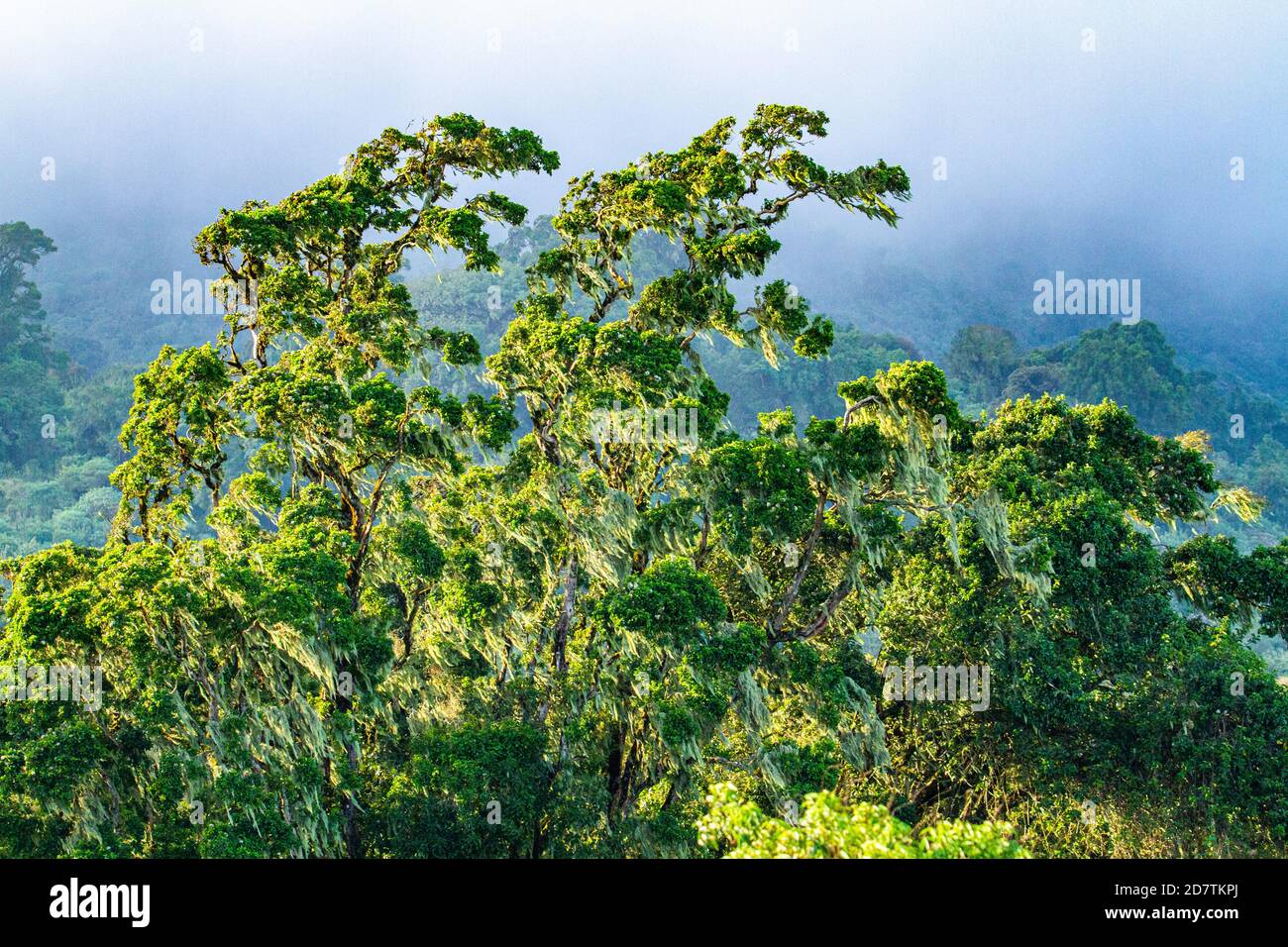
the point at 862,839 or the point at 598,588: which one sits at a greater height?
the point at 598,588

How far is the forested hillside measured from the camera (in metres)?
13.8

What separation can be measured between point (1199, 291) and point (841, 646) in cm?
19593

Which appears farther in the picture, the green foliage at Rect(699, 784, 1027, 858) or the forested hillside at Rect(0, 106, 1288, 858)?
the forested hillside at Rect(0, 106, 1288, 858)

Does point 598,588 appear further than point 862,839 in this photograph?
Yes

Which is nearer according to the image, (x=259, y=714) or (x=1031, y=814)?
(x=259, y=714)

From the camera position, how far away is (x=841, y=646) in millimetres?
19656

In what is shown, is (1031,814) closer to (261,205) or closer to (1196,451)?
(1196,451)

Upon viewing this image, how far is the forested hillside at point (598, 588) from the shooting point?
45.4ft

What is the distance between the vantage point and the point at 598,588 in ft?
55.4

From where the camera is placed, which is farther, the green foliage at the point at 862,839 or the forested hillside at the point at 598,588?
the forested hillside at the point at 598,588

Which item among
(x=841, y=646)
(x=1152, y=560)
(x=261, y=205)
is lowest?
(x=841, y=646)
